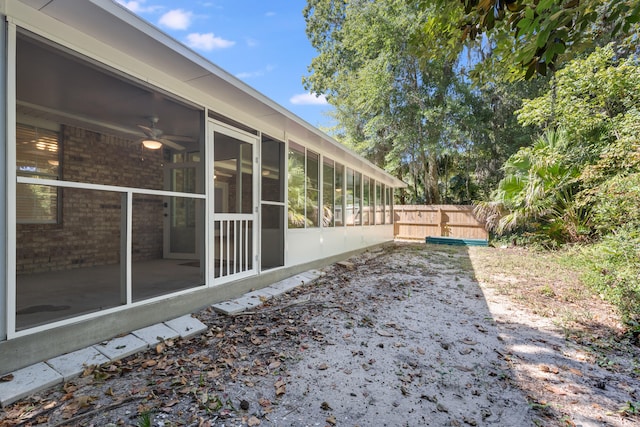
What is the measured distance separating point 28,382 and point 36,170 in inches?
152

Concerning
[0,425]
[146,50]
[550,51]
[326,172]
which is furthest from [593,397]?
[326,172]

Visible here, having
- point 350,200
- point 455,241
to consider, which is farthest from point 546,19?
point 455,241

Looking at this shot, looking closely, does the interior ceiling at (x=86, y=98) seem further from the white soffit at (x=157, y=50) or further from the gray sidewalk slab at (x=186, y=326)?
the gray sidewalk slab at (x=186, y=326)

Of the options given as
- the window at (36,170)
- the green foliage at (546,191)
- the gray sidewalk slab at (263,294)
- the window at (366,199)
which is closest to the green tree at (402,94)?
the green foliage at (546,191)

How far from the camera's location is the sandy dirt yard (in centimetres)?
193

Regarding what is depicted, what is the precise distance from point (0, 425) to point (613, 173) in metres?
10.1

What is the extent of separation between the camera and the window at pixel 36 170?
4434 millimetres

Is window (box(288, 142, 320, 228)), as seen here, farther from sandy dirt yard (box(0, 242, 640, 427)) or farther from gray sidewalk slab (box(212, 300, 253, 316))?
gray sidewalk slab (box(212, 300, 253, 316))

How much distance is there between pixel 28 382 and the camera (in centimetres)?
205

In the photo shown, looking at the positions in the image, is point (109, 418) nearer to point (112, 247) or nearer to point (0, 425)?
point (0, 425)

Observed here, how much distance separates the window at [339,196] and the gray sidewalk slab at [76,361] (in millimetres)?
5433

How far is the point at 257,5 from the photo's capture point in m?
9.73

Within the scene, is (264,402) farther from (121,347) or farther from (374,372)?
(121,347)

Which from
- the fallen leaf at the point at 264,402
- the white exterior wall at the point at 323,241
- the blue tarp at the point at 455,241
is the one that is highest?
the white exterior wall at the point at 323,241
